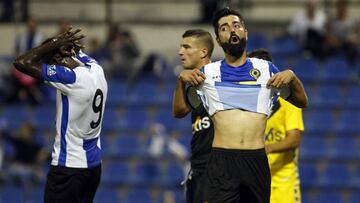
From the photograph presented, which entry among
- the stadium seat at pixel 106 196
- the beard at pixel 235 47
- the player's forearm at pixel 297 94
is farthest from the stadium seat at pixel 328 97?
the beard at pixel 235 47

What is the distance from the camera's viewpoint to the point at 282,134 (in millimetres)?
9070

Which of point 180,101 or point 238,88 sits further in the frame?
point 180,101

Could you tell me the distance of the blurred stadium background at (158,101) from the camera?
15.8 m

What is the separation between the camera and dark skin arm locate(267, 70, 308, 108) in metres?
7.42

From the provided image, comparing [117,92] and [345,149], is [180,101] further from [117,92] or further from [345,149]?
[117,92]

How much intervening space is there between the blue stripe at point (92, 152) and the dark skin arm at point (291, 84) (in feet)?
5.77

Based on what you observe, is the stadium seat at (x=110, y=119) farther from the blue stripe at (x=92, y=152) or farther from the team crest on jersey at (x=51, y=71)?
the team crest on jersey at (x=51, y=71)

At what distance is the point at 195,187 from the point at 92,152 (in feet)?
2.99

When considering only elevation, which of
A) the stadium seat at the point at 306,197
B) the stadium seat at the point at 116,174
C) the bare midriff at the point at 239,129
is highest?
the bare midriff at the point at 239,129

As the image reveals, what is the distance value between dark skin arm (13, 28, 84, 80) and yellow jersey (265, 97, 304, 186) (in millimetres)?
1896

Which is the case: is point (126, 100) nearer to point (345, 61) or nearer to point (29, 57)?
point (345, 61)

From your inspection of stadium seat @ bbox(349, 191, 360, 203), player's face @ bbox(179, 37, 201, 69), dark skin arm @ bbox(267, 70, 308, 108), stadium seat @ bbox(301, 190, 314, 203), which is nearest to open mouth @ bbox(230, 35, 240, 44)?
dark skin arm @ bbox(267, 70, 308, 108)

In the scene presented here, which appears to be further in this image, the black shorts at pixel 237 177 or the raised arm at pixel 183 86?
the raised arm at pixel 183 86

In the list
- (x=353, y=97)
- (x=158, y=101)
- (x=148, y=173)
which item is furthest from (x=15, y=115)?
(x=353, y=97)
